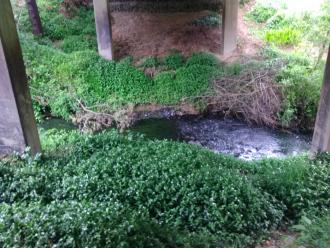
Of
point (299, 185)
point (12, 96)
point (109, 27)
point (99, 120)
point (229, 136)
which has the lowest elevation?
point (229, 136)

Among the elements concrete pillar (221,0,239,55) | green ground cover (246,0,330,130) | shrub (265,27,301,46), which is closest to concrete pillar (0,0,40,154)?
green ground cover (246,0,330,130)

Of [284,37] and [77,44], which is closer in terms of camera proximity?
[77,44]

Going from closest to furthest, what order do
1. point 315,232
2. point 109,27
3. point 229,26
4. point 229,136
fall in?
point 315,232, point 229,136, point 109,27, point 229,26

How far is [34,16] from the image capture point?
15523 millimetres

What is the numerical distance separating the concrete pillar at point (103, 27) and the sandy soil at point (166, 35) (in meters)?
0.69

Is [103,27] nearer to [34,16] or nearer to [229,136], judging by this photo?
[34,16]

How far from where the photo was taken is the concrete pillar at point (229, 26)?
15.0m

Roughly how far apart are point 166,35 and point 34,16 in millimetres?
5999

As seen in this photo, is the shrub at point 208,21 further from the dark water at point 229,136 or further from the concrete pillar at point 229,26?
the dark water at point 229,136

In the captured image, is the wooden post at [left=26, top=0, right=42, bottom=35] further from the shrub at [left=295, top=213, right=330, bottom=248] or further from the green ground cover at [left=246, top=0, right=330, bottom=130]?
the shrub at [left=295, top=213, right=330, bottom=248]

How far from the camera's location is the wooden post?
50.2ft

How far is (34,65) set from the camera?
13.8 m

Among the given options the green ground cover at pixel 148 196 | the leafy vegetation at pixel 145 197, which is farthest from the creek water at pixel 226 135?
the leafy vegetation at pixel 145 197

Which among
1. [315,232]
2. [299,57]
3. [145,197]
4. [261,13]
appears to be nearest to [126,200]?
[145,197]
